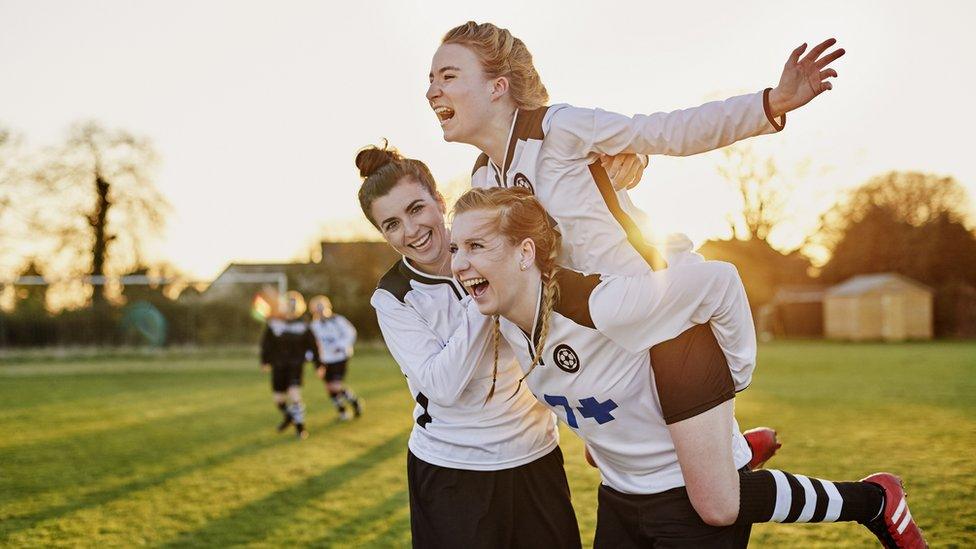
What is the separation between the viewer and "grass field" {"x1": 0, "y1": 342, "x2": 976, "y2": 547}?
5984mm

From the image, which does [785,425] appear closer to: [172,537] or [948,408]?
[948,408]

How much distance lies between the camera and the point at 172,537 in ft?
19.4

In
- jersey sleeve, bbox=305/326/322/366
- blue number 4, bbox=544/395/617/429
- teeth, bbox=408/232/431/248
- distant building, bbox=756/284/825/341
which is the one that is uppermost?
teeth, bbox=408/232/431/248

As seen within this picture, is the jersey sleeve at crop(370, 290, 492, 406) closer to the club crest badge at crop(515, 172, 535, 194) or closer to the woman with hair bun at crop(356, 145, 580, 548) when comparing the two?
the woman with hair bun at crop(356, 145, 580, 548)

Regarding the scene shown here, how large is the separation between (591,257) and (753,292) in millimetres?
40624

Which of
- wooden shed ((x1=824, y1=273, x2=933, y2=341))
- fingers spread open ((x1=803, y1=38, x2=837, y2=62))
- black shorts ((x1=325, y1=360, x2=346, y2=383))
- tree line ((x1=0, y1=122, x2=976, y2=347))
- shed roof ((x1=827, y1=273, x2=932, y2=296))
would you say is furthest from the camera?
shed roof ((x1=827, y1=273, x2=932, y2=296))

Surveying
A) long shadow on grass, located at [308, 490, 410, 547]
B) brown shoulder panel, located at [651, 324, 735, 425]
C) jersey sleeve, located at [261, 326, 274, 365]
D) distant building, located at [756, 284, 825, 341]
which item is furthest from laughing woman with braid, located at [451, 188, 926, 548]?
distant building, located at [756, 284, 825, 341]

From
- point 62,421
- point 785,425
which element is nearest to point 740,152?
point 785,425

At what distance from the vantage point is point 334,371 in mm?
13070

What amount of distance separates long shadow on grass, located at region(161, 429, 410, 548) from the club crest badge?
4013 millimetres

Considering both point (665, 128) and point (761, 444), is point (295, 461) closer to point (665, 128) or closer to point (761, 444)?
point (761, 444)

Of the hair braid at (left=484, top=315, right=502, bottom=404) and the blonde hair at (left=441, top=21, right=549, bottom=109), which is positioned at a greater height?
the blonde hair at (left=441, top=21, right=549, bottom=109)

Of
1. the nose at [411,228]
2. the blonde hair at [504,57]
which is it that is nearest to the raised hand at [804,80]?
the blonde hair at [504,57]

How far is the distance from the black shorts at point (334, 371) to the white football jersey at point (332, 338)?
0.07m
